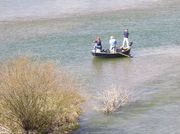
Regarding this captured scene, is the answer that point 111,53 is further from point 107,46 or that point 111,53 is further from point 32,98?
point 32,98

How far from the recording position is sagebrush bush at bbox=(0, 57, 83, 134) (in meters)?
22.5

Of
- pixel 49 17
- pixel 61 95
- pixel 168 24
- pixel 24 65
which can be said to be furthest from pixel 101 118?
pixel 49 17

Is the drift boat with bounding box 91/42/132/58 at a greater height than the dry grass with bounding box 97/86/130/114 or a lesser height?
greater

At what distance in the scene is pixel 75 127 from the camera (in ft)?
82.2

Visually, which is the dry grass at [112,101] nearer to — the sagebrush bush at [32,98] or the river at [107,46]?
the river at [107,46]

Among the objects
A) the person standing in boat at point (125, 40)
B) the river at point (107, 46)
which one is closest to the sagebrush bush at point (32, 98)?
the river at point (107, 46)

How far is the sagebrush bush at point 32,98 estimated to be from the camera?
22484 millimetres

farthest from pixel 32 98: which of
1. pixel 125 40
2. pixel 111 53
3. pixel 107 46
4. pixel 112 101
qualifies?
pixel 107 46

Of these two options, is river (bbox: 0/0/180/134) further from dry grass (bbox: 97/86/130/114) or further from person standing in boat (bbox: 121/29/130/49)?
person standing in boat (bbox: 121/29/130/49)

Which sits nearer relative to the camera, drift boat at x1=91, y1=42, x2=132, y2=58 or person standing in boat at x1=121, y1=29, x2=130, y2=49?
drift boat at x1=91, y1=42, x2=132, y2=58

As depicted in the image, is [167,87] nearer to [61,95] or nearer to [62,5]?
[61,95]

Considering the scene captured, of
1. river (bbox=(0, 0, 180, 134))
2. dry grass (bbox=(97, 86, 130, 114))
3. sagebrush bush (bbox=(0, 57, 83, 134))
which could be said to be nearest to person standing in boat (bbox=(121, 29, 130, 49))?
river (bbox=(0, 0, 180, 134))

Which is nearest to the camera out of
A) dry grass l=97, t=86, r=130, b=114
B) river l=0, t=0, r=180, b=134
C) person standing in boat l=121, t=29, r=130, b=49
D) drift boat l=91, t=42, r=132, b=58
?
river l=0, t=0, r=180, b=134

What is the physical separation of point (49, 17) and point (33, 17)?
1754 millimetres
